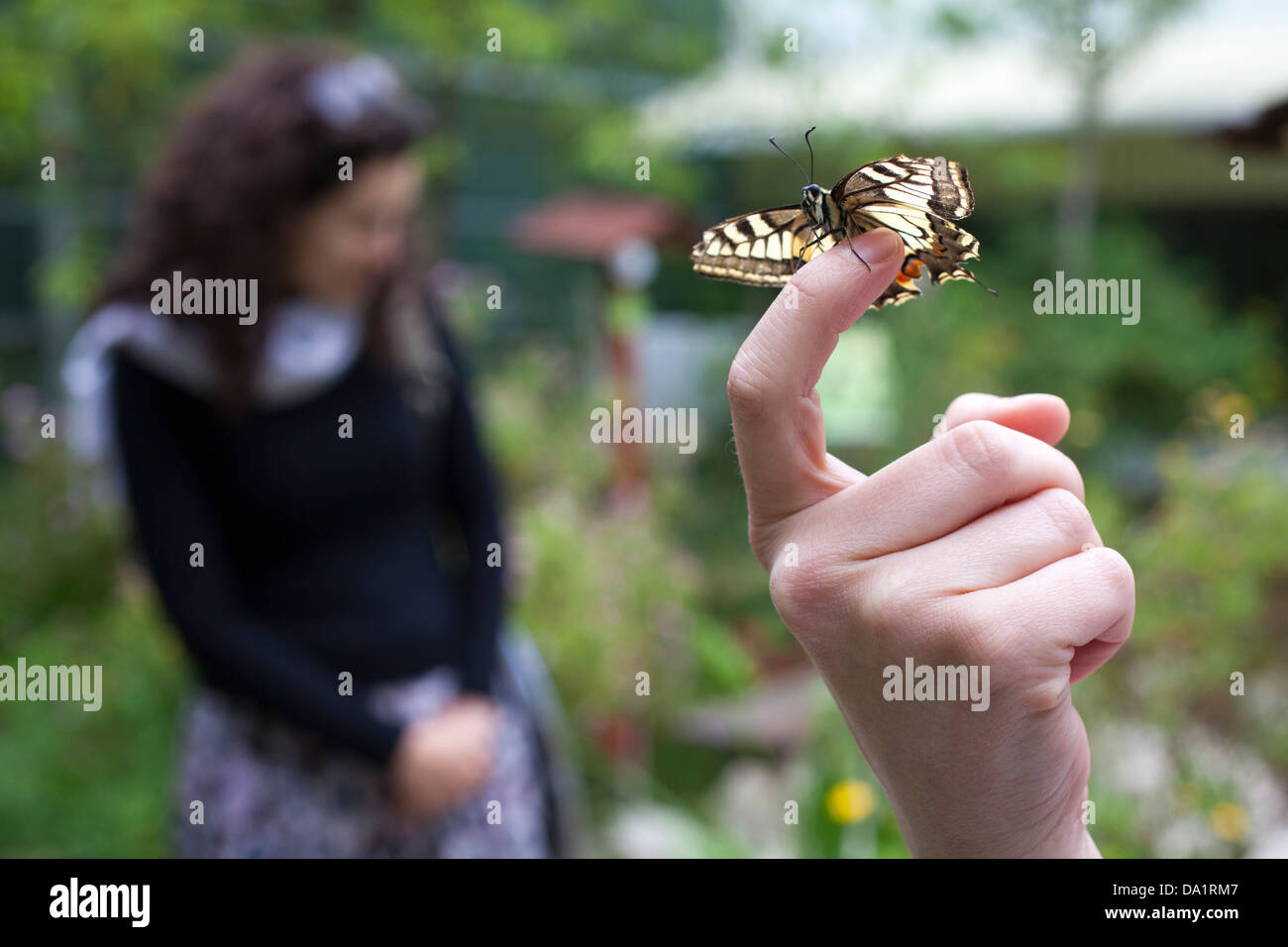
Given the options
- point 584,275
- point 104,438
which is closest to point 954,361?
point 104,438

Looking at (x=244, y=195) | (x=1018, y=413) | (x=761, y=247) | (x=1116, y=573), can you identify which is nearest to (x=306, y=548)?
(x=244, y=195)

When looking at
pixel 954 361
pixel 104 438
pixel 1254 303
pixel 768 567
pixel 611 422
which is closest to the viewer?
pixel 768 567

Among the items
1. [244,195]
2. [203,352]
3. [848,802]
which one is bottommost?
[848,802]

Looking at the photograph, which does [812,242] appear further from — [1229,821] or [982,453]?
[1229,821]

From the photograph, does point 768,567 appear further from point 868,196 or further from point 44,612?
point 44,612

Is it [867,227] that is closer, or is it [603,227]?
[867,227]

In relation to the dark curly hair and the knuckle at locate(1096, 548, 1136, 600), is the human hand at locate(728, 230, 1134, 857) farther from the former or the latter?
the dark curly hair

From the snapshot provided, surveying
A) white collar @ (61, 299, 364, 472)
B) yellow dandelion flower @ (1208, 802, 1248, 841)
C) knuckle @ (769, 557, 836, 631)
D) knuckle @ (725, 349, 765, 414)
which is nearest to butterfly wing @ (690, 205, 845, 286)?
knuckle @ (725, 349, 765, 414)
